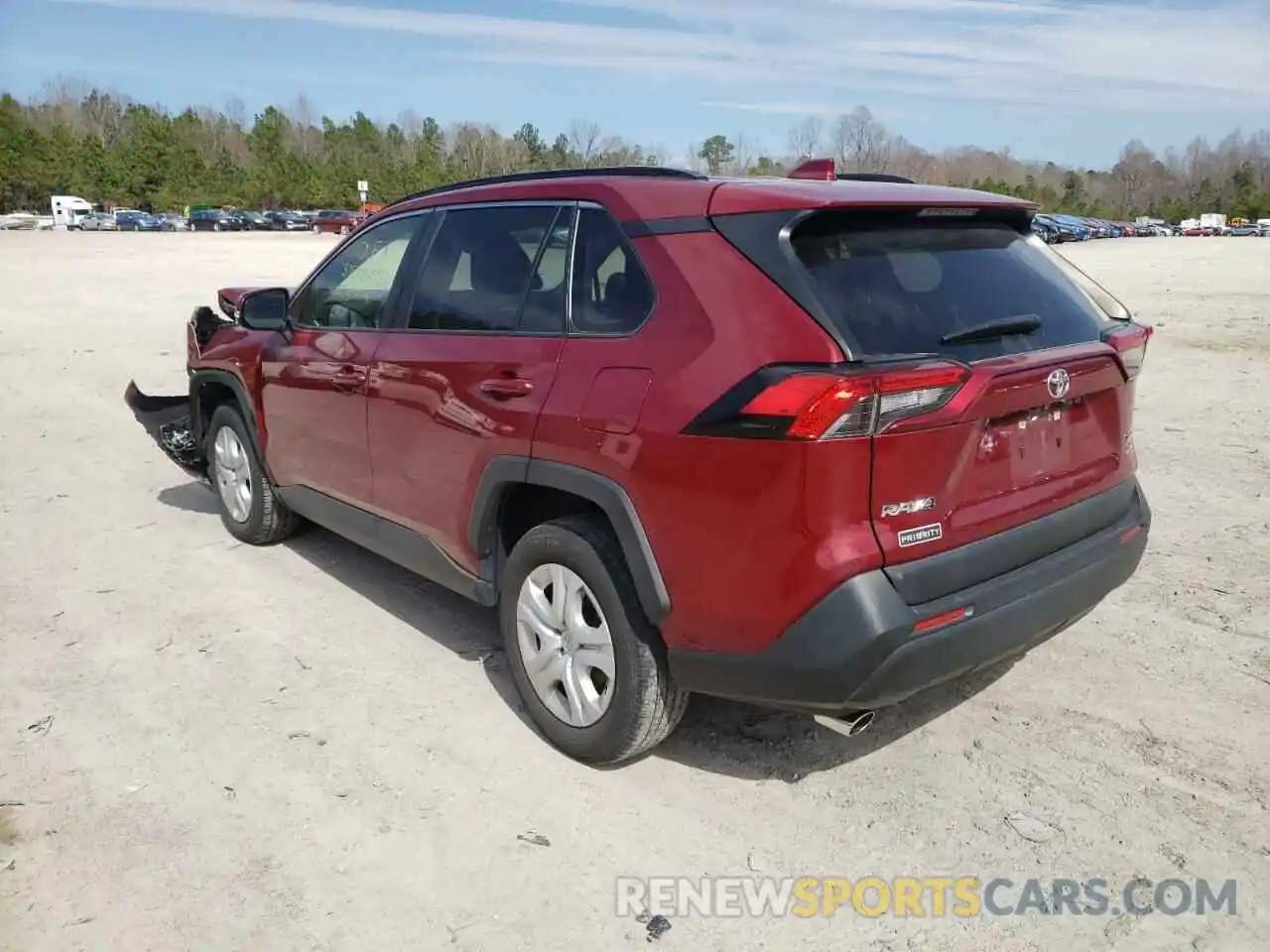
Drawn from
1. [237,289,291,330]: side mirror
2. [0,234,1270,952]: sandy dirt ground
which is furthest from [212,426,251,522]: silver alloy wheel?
[237,289,291,330]: side mirror

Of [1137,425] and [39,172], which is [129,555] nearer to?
[1137,425]

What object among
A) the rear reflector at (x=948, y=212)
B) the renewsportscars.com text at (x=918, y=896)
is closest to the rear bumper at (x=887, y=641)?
the renewsportscars.com text at (x=918, y=896)

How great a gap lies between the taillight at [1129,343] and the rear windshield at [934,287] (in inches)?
2.2

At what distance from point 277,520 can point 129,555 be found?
0.82 metres

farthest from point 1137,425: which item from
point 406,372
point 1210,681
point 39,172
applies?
point 39,172

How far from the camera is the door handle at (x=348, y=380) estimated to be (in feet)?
14.0

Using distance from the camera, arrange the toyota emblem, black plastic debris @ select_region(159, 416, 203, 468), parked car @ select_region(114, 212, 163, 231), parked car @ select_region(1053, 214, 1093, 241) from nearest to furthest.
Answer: the toyota emblem < black plastic debris @ select_region(159, 416, 203, 468) < parked car @ select_region(1053, 214, 1093, 241) < parked car @ select_region(114, 212, 163, 231)

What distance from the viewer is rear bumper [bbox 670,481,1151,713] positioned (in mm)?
2621

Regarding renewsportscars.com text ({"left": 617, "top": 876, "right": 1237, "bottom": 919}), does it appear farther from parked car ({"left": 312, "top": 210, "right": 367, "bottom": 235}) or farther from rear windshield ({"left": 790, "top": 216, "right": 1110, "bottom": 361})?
parked car ({"left": 312, "top": 210, "right": 367, "bottom": 235})

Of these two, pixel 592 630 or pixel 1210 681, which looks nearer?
pixel 592 630

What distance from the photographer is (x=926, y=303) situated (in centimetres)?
→ 289

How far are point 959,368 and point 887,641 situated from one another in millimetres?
755

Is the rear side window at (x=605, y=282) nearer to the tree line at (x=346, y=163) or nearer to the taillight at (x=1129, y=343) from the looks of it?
the taillight at (x=1129, y=343)

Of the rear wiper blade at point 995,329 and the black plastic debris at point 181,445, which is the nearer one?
the rear wiper blade at point 995,329
